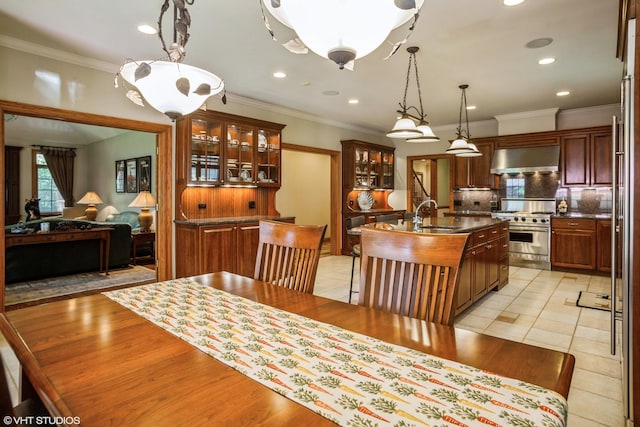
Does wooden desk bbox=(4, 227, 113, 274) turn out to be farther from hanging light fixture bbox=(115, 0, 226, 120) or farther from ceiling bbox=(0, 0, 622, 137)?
hanging light fixture bbox=(115, 0, 226, 120)

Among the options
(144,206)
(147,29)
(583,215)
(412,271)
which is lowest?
(412,271)

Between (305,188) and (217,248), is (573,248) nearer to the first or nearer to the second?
(217,248)

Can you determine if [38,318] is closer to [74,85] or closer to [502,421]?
[502,421]

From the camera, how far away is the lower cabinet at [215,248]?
14.3ft

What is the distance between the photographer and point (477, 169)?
6785 mm

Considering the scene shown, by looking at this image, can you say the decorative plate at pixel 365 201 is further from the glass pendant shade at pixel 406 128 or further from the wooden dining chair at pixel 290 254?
the wooden dining chair at pixel 290 254

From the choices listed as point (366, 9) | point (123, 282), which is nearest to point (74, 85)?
point (123, 282)

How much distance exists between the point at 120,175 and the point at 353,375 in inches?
332

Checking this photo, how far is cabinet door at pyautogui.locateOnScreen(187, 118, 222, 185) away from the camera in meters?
4.63

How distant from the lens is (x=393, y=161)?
8.31 m

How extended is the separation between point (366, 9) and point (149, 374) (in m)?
1.16

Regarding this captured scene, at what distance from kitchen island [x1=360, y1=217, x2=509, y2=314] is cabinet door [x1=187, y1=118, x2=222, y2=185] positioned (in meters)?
2.54

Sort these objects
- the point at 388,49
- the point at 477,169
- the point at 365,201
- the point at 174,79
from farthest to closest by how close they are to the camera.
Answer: the point at 365,201, the point at 477,169, the point at 388,49, the point at 174,79

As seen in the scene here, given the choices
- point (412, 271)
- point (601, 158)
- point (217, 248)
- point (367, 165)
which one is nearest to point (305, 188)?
point (367, 165)
